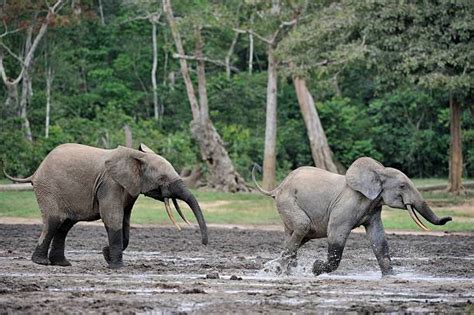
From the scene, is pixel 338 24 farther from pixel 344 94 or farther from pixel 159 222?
pixel 344 94

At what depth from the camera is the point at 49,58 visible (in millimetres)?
48125

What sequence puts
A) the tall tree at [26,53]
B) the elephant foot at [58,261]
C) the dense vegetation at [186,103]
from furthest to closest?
the tall tree at [26,53], the dense vegetation at [186,103], the elephant foot at [58,261]

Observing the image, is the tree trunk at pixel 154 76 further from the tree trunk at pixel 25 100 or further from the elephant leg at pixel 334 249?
the elephant leg at pixel 334 249

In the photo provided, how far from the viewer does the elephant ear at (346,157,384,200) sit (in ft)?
52.3

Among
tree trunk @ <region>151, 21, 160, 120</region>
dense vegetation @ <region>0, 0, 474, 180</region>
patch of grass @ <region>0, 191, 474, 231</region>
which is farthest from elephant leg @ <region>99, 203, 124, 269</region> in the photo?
tree trunk @ <region>151, 21, 160, 120</region>

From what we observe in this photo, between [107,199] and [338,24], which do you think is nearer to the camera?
[107,199]

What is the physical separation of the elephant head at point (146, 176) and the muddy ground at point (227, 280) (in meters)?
1.04

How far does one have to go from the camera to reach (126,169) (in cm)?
1658

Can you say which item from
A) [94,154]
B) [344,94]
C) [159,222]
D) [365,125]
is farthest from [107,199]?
[344,94]

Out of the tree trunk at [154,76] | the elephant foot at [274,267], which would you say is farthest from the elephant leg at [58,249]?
the tree trunk at [154,76]

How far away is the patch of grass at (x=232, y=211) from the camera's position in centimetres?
2811

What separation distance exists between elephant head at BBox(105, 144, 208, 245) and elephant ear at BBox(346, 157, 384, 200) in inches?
82.6

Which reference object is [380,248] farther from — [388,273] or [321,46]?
[321,46]

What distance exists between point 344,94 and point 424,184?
10572 mm
